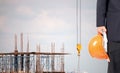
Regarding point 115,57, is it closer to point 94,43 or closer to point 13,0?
point 94,43

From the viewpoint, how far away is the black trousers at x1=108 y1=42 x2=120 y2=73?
140 centimetres

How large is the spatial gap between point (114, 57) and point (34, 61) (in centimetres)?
335

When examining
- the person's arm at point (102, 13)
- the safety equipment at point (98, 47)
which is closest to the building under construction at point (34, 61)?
the safety equipment at point (98, 47)

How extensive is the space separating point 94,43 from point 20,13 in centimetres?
337

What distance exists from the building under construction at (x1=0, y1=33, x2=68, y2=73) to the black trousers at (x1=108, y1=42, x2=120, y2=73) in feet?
10.7

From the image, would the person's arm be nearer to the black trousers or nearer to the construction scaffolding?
the black trousers

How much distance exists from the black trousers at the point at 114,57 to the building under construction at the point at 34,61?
325cm

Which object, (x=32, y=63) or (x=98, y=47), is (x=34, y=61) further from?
(x=98, y=47)

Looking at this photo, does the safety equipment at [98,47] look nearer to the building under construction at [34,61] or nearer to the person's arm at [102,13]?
the person's arm at [102,13]

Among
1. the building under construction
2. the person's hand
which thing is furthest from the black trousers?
the building under construction

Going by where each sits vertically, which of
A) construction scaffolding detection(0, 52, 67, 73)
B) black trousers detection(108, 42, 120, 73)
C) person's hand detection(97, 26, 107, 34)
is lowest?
construction scaffolding detection(0, 52, 67, 73)

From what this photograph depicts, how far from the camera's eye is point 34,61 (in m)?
4.70

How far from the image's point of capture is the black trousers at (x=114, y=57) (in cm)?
140

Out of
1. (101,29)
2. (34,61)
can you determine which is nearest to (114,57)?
(101,29)
